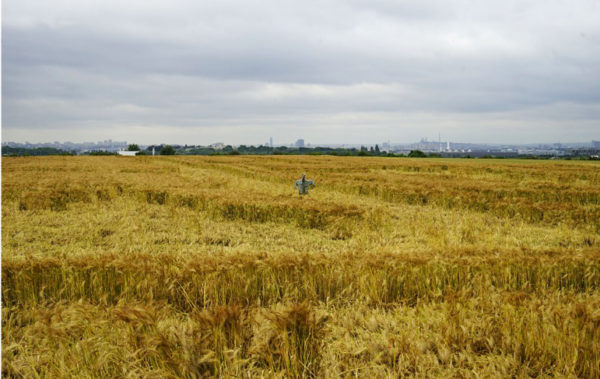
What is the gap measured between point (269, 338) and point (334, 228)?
755 centimetres

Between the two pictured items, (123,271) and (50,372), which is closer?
(50,372)

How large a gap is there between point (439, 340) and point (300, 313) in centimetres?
144

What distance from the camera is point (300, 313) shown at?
3.86 metres

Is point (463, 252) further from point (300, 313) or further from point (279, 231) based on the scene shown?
point (279, 231)

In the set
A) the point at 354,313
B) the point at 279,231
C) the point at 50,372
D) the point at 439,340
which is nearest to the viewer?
the point at 50,372

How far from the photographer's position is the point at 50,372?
135 inches

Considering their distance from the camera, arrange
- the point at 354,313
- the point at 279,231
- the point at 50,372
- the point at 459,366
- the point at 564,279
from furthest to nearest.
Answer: the point at 279,231, the point at 564,279, the point at 354,313, the point at 459,366, the point at 50,372

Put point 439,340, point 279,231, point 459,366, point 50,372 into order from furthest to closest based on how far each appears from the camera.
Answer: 1. point 279,231
2. point 439,340
3. point 459,366
4. point 50,372

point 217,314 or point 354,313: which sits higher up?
point 217,314

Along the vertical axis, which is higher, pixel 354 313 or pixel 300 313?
pixel 300 313

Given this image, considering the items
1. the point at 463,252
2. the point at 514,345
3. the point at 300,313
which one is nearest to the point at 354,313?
the point at 300,313

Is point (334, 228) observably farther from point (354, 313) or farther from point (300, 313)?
point (300, 313)

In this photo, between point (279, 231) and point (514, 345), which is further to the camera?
point (279, 231)

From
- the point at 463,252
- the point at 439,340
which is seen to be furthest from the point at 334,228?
the point at 439,340
